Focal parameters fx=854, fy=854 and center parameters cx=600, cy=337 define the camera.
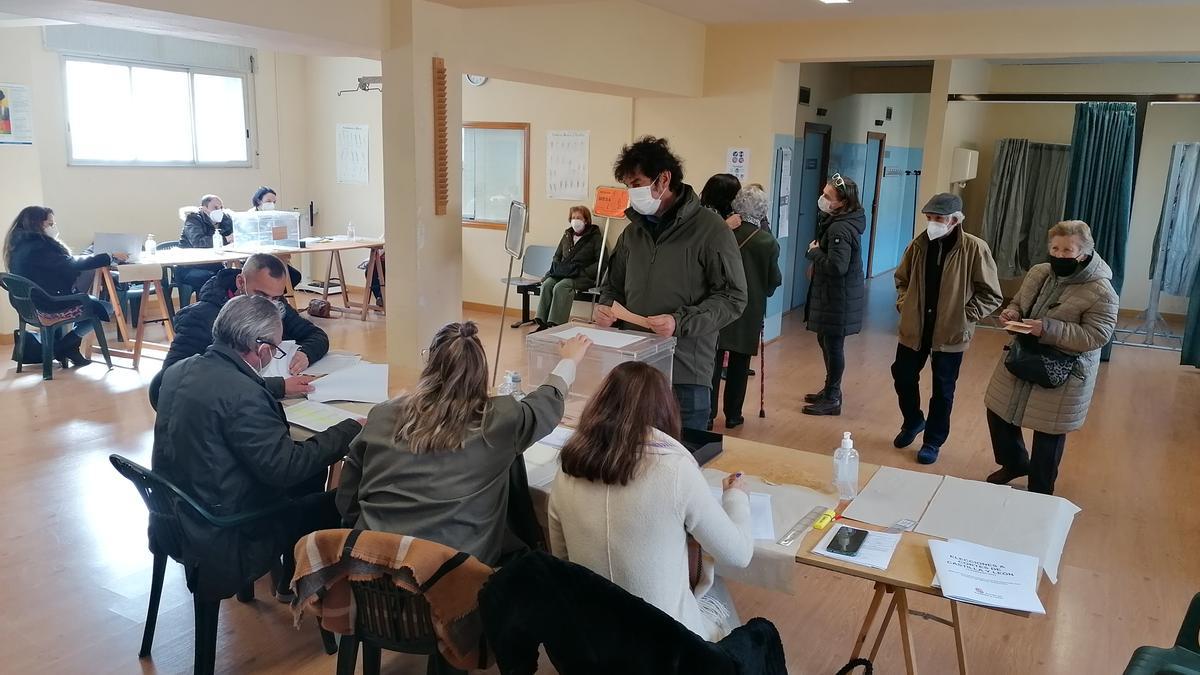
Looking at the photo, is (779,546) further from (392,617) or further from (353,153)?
(353,153)

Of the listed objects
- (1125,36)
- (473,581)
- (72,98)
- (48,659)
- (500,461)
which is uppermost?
(1125,36)

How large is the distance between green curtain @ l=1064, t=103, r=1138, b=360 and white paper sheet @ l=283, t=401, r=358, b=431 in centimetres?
635

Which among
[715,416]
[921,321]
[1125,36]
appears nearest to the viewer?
[921,321]

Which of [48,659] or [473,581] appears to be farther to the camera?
[48,659]

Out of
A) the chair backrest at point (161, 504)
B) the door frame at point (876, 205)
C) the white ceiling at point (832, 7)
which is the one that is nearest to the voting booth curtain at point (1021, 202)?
the door frame at point (876, 205)

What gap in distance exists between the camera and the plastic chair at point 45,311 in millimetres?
5645

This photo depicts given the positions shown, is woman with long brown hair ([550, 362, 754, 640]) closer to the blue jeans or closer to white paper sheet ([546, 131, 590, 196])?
the blue jeans

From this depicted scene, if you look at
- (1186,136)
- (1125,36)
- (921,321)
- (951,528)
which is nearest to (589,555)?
(951,528)

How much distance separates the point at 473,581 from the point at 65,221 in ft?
23.3

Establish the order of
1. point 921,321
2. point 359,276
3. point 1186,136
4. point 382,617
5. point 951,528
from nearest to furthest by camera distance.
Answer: point 382,617, point 951,528, point 921,321, point 1186,136, point 359,276

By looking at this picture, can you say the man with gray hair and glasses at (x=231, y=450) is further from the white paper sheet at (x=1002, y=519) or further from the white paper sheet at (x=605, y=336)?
the white paper sheet at (x=1002, y=519)

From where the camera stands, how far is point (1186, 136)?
8305mm

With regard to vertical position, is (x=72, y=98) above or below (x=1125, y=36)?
below

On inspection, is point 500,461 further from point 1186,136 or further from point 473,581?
point 1186,136
